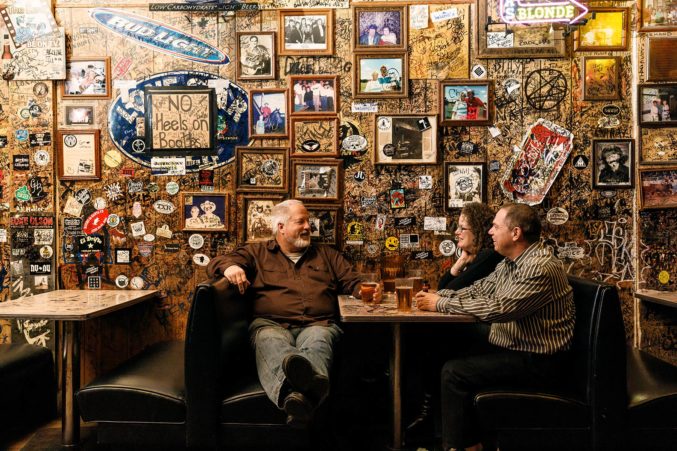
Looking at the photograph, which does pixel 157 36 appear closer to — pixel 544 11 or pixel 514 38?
pixel 514 38

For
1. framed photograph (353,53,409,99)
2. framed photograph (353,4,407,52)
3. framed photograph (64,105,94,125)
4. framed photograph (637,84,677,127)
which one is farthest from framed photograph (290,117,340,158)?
framed photograph (637,84,677,127)

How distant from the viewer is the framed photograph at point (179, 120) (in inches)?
149

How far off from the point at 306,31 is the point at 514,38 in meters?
1.42

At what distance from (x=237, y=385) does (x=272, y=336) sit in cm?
32

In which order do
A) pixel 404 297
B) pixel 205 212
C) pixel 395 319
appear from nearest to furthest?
pixel 395 319 < pixel 404 297 < pixel 205 212

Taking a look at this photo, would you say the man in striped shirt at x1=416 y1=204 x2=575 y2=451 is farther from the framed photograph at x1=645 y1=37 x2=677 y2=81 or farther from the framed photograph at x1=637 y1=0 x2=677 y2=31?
the framed photograph at x1=637 y1=0 x2=677 y2=31

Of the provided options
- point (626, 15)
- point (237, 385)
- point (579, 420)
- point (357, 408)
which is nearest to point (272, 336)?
point (237, 385)

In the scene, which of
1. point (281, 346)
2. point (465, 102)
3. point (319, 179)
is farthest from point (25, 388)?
point (465, 102)

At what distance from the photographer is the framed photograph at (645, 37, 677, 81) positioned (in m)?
3.70

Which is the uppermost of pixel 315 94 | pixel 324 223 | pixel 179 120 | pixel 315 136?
pixel 315 94

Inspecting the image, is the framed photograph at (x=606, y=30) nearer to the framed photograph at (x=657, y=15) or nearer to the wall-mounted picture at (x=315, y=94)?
the framed photograph at (x=657, y=15)

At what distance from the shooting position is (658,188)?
3723mm

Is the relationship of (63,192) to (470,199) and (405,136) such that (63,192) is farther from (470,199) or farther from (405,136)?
(470,199)

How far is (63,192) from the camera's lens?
12.6 ft
